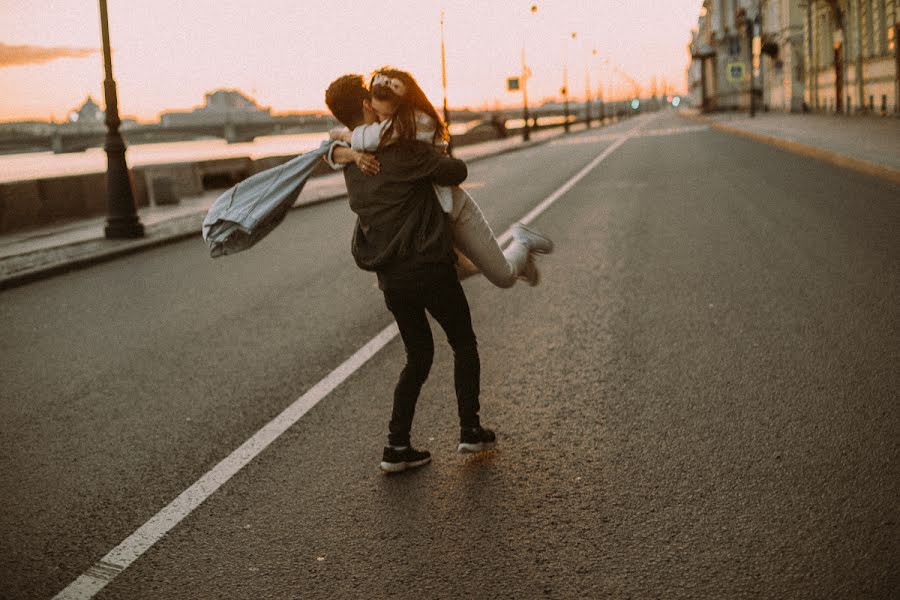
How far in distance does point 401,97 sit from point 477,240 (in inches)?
28.9

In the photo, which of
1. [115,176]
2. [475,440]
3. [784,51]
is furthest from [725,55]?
[475,440]

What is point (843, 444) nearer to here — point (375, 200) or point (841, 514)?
point (841, 514)

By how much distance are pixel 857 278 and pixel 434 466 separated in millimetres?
5180

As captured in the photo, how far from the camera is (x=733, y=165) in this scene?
75.0 feet

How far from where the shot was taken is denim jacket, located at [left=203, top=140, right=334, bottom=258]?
4.08 meters

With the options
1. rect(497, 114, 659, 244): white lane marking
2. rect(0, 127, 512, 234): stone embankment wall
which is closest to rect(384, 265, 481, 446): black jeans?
rect(497, 114, 659, 244): white lane marking

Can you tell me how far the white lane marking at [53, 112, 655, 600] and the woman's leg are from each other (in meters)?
1.42

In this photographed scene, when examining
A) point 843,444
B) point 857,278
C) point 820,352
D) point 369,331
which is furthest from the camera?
point 857,278

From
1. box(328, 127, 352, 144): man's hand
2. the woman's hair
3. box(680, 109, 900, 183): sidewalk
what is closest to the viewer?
the woman's hair

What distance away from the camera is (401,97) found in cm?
382

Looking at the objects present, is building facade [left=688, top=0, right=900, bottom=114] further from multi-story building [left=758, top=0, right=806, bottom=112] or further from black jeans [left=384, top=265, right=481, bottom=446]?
black jeans [left=384, top=265, right=481, bottom=446]

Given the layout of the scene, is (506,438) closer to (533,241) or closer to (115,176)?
(533,241)

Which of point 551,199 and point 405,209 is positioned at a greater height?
point 405,209

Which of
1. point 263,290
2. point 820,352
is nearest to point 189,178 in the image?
point 263,290
